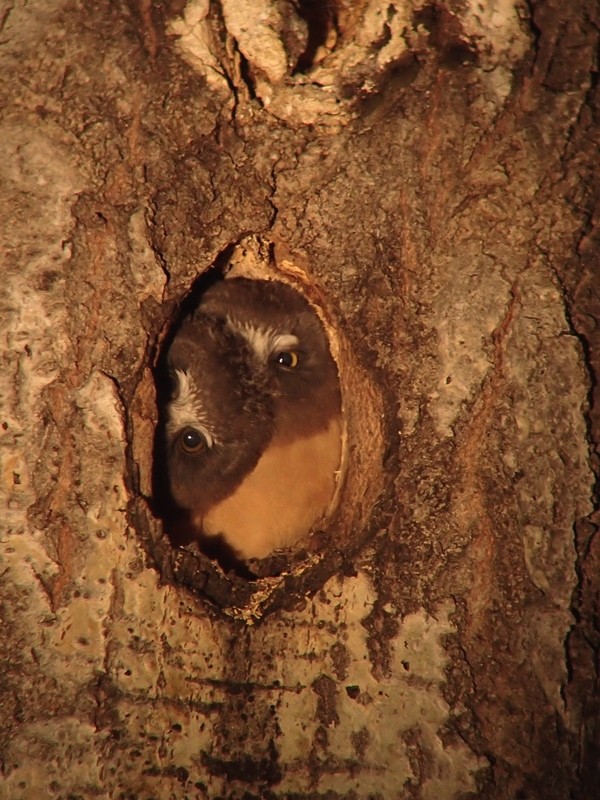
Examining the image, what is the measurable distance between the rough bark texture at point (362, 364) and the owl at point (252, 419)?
2.16 feet

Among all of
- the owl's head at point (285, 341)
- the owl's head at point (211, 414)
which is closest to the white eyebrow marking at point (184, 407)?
the owl's head at point (211, 414)

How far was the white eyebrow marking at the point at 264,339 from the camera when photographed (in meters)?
2.73

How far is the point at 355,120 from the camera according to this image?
1.98 meters

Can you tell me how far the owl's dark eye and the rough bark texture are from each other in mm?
812

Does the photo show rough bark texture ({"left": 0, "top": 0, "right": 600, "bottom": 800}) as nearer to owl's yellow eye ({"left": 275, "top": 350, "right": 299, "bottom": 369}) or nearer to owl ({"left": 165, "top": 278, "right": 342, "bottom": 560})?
owl ({"left": 165, "top": 278, "right": 342, "bottom": 560})

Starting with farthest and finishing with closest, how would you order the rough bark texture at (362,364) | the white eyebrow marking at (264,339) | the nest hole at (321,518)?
the white eyebrow marking at (264,339) < the nest hole at (321,518) < the rough bark texture at (362,364)

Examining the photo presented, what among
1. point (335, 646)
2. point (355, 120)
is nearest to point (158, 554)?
point (335, 646)

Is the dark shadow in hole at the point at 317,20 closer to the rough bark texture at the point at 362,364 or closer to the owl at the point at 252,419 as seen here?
the rough bark texture at the point at 362,364

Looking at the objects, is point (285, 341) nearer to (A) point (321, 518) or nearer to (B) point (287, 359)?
(B) point (287, 359)

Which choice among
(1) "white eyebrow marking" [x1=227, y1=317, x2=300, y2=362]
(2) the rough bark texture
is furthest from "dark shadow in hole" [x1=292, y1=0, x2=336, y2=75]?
(1) "white eyebrow marking" [x1=227, y1=317, x2=300, y2=362]

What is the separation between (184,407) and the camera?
2.71m

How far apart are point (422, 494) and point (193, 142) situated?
1020 millimetres

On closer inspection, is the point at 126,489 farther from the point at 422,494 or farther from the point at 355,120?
the point at 355,120

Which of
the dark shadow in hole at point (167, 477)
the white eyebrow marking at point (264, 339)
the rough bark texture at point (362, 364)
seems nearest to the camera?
the rough bark texture at point (362, 364)
